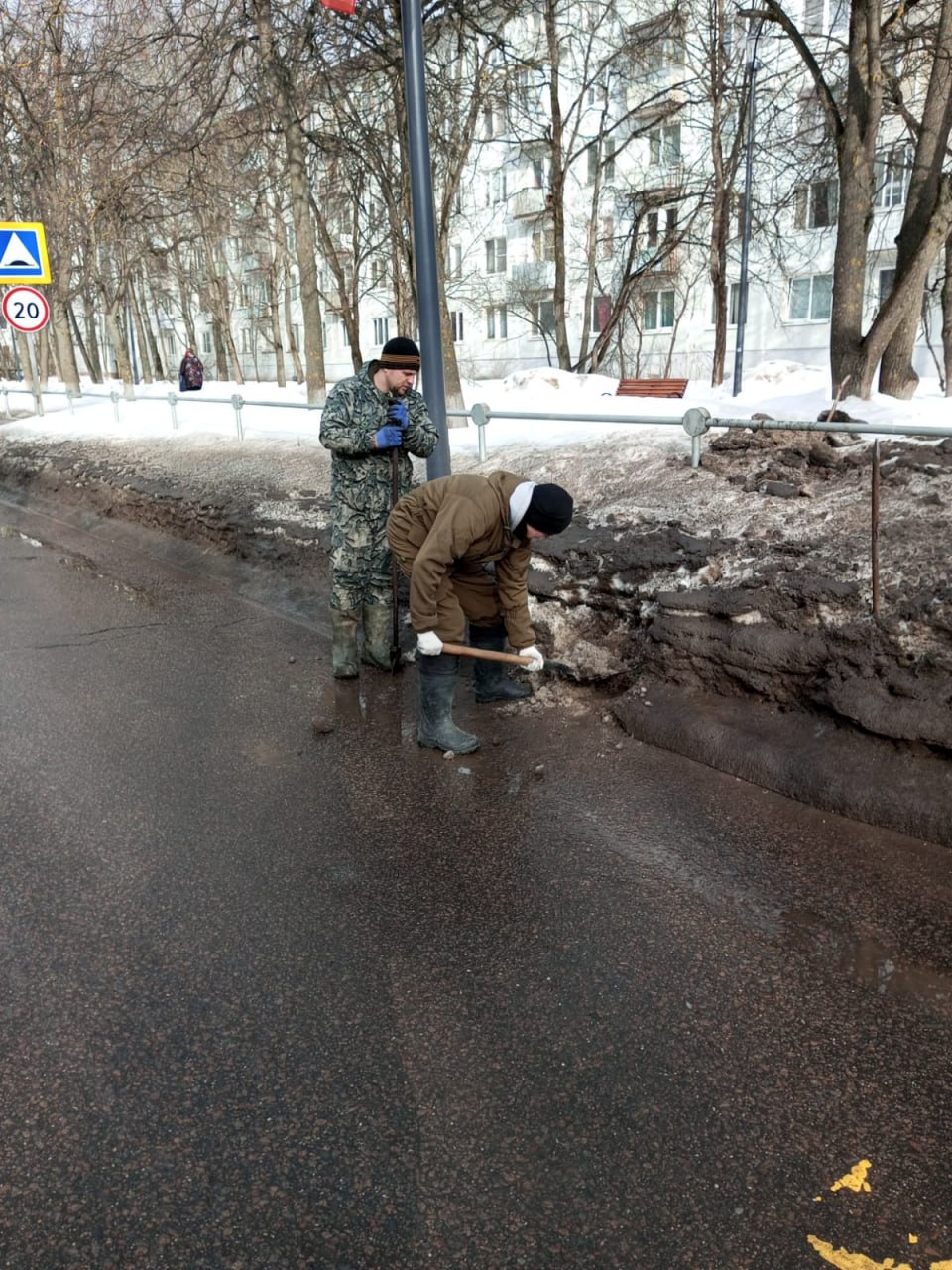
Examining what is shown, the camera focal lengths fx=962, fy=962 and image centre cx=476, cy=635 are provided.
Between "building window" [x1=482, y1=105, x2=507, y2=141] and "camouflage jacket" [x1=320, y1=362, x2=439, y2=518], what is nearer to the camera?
"camouflage jacket" [x1=320, y1=362, x2=439, y2=518]

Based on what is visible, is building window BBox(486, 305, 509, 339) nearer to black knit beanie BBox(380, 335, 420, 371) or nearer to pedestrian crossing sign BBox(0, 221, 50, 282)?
pedestrian crossing sign BBox(0, 221, 50, 282)

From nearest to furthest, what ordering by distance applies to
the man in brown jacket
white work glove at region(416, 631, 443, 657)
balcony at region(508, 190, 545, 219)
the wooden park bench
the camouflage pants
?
the man in brown jacket < white work glove at region(416, 631, 443, 657) < the camouflage pants < the wooden park bench < balcony at region(508, 190, 545, 219)

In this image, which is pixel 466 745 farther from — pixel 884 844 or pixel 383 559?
pixel 884 844

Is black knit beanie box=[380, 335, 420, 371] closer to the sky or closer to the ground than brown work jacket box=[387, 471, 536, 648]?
closer to the sky

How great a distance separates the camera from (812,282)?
108 ft

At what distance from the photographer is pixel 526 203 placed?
3925 centimetres

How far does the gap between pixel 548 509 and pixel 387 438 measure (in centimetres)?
162

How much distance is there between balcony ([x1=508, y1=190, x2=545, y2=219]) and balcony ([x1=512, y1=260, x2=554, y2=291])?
1.89 metres

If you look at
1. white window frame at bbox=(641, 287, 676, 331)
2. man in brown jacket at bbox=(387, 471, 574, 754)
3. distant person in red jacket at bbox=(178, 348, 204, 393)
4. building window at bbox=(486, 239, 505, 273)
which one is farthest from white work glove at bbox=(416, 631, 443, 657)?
building window at bbox=(486, 239, 505, 273)

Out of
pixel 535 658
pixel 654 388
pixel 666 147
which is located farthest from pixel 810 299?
pixel 535 658

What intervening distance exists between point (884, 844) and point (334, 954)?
219 centimetres

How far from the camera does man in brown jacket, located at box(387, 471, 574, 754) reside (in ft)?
14.6

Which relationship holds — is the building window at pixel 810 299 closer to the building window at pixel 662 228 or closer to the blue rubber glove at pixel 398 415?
the building window at pixel 662 228

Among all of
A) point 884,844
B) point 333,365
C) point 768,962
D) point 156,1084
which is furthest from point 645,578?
point 333,365
